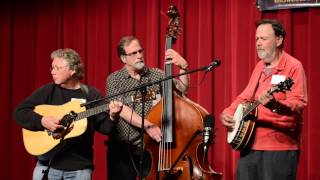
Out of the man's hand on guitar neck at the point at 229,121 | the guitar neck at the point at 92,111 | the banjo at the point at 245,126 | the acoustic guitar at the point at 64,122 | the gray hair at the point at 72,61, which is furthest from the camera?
the gray hair at the point at 72,61

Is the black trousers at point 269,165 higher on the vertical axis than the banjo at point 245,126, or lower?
lower

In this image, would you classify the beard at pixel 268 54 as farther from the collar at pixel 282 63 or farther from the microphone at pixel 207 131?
the microphone at pixel 207 131

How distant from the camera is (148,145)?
3758 millimetres

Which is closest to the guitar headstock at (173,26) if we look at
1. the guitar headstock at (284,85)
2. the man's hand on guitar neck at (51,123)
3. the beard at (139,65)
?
the beard at (139,65)

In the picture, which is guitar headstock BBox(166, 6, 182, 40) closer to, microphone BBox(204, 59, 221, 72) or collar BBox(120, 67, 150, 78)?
collar BBox(120, 67, 150, 78)

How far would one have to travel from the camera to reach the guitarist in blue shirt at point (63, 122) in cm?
392

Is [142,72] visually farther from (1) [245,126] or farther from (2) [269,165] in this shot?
(2) [269,165]

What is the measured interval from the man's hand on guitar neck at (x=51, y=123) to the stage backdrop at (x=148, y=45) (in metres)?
1.69

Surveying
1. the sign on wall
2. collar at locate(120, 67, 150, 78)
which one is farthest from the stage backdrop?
collar at locate(120, 67, 150, 78)

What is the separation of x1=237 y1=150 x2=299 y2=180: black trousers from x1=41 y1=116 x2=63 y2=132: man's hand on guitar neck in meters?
1.42

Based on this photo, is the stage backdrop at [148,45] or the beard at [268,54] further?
the stage backdrop at [148,45]

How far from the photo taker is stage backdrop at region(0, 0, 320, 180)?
16.0 ft

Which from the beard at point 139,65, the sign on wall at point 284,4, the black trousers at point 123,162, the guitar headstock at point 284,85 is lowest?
the black trousers at point 123,162

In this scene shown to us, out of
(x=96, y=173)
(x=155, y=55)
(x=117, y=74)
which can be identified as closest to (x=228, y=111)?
(x=117, y=74)
